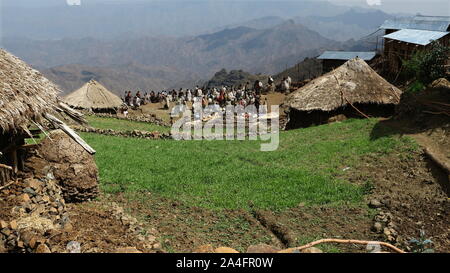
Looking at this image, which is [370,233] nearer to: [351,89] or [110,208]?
[110,208]

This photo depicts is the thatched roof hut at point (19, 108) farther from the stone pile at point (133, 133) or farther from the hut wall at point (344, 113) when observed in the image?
the hut wall at point (344, 113)

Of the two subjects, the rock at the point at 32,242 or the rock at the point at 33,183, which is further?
the rock at the point at 33,183

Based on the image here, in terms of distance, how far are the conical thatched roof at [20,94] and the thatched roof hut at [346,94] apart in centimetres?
1342

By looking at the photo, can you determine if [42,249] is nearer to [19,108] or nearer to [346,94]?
[19,108]

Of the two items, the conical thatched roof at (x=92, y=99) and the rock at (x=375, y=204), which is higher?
the rock at (x=375, y=204)

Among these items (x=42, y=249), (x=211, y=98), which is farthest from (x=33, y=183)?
(x=211, y=98)

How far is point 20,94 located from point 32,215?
2.78m

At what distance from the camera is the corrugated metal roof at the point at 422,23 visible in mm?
32625

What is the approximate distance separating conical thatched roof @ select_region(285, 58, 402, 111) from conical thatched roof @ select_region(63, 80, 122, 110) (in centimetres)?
1672

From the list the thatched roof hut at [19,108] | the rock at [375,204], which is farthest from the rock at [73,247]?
the rock at [375,204]

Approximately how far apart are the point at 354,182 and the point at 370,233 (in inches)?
115

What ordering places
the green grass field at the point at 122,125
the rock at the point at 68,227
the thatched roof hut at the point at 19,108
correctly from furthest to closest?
the green grass field at the point at 122,125
the thatched roof hut at the point at 19,108
the rock at the point at 68,227

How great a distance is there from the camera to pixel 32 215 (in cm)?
778
